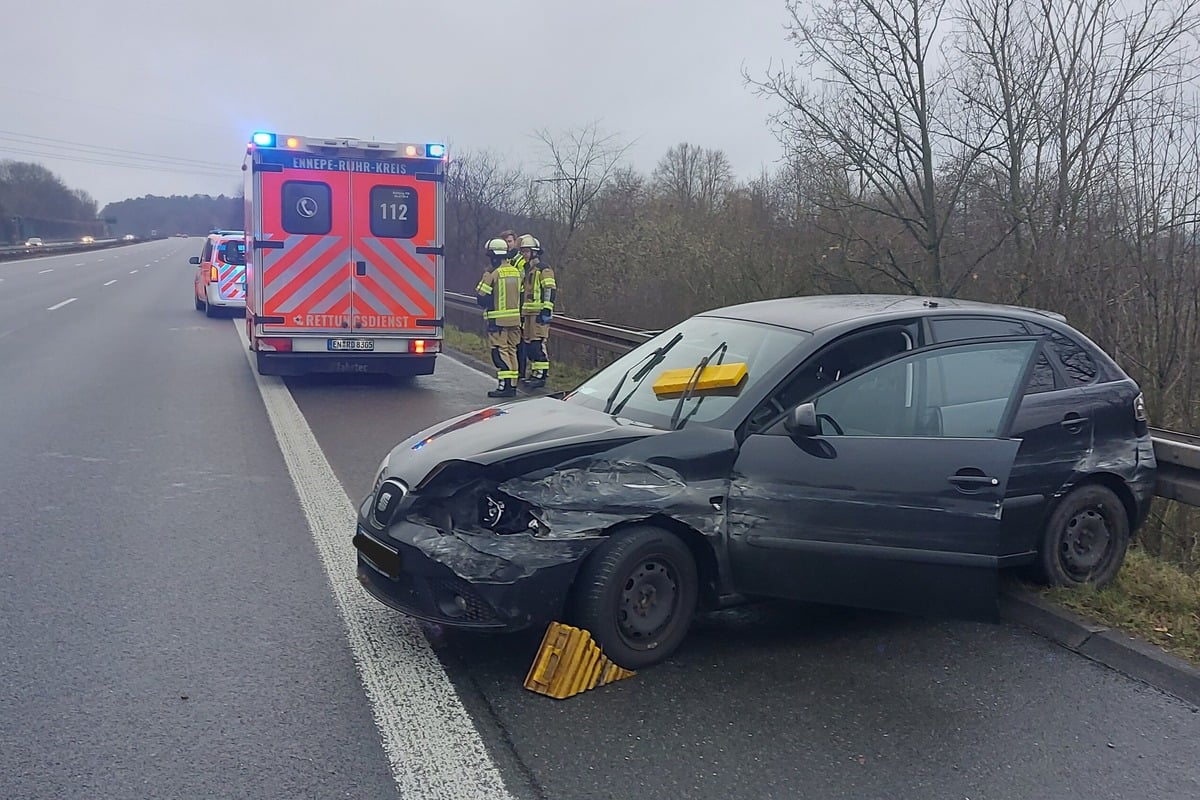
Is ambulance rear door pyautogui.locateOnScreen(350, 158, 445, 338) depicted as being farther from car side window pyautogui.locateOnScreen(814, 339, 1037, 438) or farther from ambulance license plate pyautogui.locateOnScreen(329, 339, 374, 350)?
car side window pyautogui.locateOnScreen(814, 339, 1037, 438)

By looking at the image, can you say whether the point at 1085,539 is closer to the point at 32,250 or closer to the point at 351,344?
the point at 351,344

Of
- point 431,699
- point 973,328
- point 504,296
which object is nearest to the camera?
point 431,699

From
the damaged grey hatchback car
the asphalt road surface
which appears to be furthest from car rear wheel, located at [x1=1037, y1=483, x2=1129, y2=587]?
the asphalt road surface

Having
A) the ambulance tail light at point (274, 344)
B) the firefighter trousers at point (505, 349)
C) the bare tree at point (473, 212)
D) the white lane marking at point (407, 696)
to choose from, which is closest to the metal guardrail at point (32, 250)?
the bare tree at point (473, 212)

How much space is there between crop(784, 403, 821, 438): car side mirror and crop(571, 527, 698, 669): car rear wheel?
0.69 metres

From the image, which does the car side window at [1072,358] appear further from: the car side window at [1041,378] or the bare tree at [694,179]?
the bare tree at [694,179]

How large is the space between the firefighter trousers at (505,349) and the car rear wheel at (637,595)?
775 cm

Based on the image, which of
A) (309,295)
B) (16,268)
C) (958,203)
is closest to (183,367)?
(309,295)

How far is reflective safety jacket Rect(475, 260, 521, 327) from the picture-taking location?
12023 mm

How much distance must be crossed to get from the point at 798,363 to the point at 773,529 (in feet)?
2.56

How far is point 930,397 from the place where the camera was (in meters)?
4.76

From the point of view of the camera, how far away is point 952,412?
4.75m

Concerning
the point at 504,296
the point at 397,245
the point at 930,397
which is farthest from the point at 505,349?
the point at 930,397

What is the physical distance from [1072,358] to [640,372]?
7.19 ft
